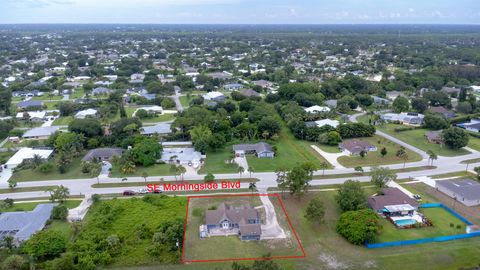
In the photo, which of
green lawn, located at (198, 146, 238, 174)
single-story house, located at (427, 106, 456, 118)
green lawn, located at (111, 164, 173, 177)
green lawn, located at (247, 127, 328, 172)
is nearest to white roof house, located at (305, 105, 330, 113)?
green lawn, located at (247, 127, 328, 172)

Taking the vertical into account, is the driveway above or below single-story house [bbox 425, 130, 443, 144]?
below

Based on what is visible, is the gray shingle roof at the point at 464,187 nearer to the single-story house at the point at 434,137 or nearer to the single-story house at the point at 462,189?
the single-story house at the point at 462,189

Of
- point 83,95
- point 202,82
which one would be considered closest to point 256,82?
point 202,82

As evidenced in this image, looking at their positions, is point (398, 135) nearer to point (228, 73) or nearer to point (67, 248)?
point (67, 248)

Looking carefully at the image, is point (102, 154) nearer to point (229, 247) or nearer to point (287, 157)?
point (287, 157)

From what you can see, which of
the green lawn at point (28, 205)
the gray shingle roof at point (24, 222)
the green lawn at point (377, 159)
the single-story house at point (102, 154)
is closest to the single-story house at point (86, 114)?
the single-story house at point (102, 154)

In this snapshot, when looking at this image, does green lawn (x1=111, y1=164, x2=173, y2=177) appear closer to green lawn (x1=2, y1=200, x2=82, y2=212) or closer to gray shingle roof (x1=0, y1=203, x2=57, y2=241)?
green lawn (x1=2, y1=200, x2=82, y2=212)

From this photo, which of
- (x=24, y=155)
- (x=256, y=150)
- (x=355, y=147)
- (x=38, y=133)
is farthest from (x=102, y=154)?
(x=355, y=147)
